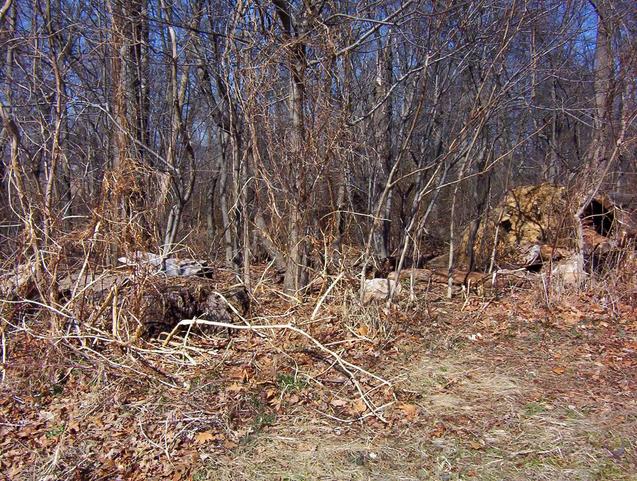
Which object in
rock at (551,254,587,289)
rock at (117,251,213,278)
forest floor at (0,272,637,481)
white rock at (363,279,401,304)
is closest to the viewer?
forest floor at (0,272,637,481)

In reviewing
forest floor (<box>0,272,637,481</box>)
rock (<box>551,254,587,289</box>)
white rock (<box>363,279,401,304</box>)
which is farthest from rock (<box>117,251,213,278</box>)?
rock (<box>551,254,587,289</box>)

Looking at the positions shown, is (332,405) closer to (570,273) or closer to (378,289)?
(378,289)

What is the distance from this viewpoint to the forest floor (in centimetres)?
351

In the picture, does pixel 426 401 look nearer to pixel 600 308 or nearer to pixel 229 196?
pixel 600 308

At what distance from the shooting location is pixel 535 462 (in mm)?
3414

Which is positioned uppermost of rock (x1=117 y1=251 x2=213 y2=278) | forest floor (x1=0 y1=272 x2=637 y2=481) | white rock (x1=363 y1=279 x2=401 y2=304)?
rock (x1=117 y1=251 x2=213 y2=278)

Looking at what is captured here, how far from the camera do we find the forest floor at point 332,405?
3.51 metres

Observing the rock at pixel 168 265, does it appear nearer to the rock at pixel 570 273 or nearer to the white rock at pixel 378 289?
the white rock at pixel 378 289

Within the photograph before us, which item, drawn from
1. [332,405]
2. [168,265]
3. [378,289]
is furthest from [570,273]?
[168,265]

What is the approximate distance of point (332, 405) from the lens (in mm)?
4281

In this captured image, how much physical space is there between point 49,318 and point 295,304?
2371 millimetres

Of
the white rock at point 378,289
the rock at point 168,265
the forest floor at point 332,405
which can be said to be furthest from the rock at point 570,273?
the rock at point 168,265

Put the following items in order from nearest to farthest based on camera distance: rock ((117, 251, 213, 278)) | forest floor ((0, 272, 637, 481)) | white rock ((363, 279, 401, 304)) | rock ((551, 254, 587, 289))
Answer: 1. forest floor ((0, 272, 637, 481))
2. rock ((117, 251, 213, 278))
3. white rock ((363, 279, 401, 304))
4. rock ((551, 254, 587, 289))

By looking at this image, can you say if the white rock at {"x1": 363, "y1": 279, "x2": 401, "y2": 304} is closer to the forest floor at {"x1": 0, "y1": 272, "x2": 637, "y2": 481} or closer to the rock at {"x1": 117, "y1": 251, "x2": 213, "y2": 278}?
the forest floor at {"x1": 0, "y1": 272, "x2": 637, "y2": 481}
